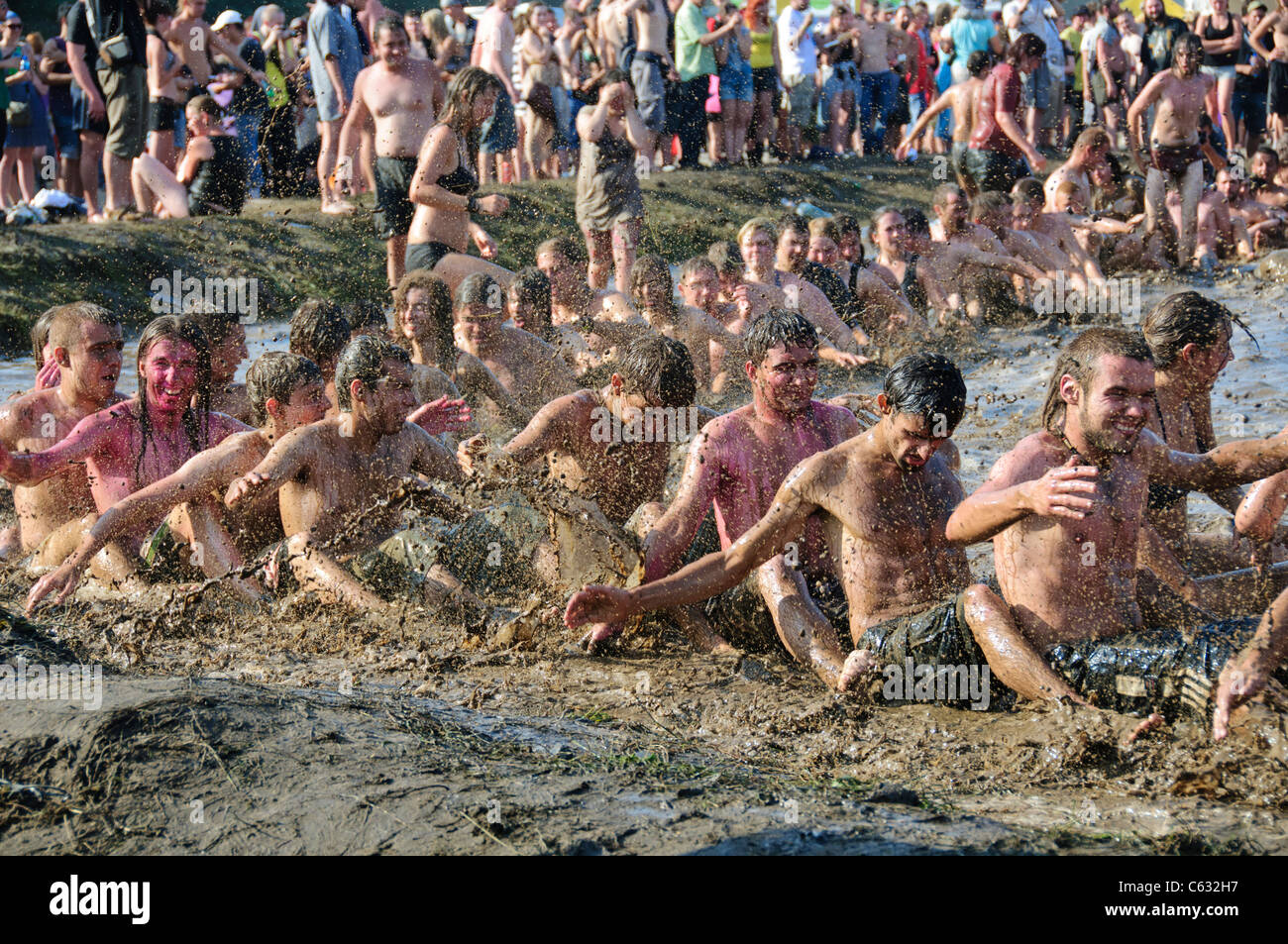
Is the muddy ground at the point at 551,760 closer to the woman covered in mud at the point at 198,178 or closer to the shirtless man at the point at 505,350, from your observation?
the shirtless man at the point at 505,350

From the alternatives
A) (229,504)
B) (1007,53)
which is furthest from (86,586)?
(1007,53)

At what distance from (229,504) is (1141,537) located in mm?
3579

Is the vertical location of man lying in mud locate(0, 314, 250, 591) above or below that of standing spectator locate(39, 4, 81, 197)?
below

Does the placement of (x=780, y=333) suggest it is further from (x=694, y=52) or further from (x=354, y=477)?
(x=694, y=52)

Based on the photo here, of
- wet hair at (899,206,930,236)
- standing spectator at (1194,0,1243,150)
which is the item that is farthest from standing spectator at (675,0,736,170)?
standing spectator at (1194,0,1243,150)

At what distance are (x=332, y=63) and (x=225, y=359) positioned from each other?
164 inches

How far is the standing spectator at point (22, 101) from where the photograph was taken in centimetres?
1058

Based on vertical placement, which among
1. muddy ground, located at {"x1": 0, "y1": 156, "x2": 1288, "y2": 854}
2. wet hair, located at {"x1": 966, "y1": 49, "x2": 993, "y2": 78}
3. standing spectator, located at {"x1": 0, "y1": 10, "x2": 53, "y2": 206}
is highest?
wet hair, located at {"x1": 966, "y1": 49, "x2": 993, "y2": 78}

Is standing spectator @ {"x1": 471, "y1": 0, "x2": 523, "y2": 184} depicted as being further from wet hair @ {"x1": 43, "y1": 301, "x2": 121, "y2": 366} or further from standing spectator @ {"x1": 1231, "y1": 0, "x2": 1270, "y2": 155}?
standing spectator @ {"x1": 1231, "y1": 0, "x2": 1270, "y2": 155}

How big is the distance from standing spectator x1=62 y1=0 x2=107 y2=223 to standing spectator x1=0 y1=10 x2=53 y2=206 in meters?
0.27

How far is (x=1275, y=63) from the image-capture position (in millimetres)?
14359

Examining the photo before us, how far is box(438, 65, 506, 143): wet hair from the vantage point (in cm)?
845

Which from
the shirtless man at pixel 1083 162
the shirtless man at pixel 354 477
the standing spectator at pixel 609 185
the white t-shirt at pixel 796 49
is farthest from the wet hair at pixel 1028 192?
the shirtless man at pixel 354 477

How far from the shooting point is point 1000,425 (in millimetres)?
8805
